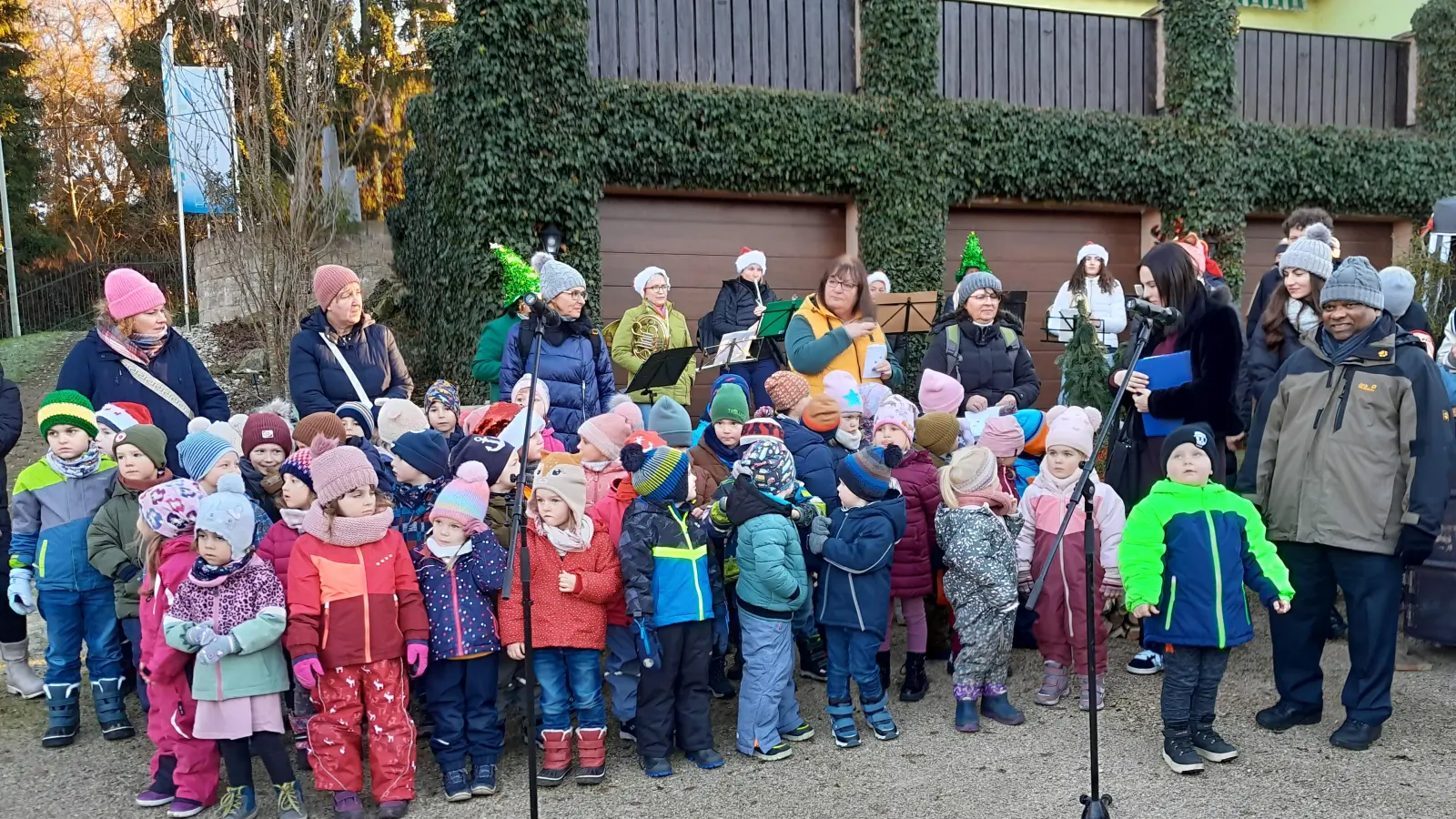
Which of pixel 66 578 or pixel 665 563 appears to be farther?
pixel 66 578

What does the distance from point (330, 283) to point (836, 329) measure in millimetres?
2731

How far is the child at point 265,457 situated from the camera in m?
4.97

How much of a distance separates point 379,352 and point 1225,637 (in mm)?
4306

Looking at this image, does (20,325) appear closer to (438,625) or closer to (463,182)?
(463,182)

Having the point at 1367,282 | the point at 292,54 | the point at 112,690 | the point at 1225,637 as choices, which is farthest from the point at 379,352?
the point at 292,54

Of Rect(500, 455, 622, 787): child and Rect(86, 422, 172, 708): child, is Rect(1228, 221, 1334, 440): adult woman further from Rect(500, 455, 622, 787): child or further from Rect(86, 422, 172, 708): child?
Rect(86, 422, 172, 708): child

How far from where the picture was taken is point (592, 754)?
4320 millimetres

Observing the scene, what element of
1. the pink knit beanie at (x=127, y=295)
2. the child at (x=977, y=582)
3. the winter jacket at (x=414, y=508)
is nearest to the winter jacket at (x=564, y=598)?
the winter jacket at (x=414, y=508)

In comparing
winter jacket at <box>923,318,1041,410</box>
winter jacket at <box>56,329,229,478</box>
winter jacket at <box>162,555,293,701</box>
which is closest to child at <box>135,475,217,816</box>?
winter jacket at <box>162,555,293,701</box>

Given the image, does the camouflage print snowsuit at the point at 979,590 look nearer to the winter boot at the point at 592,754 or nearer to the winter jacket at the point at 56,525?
the winter boot at the point at 592,754

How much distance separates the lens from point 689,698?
14.6ft

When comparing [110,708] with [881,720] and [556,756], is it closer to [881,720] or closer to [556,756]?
[556,756]

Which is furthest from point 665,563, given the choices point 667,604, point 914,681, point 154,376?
point 154,376

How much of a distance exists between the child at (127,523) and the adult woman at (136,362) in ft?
2.27
